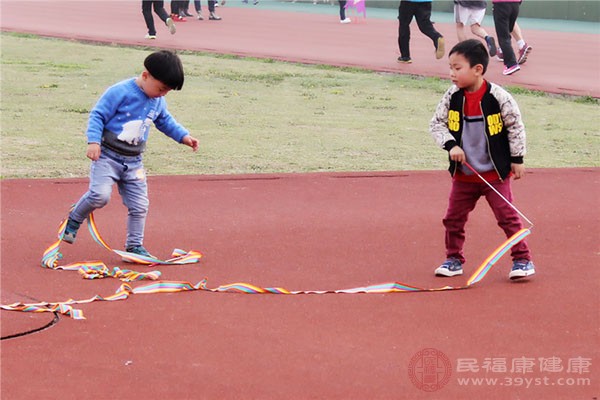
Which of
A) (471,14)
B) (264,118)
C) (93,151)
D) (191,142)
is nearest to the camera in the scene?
(93,151)

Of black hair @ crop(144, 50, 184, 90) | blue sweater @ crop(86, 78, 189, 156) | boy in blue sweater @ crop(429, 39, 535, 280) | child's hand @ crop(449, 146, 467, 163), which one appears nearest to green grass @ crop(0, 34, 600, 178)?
blue sweater @ crop(86, 78, 189, 156)

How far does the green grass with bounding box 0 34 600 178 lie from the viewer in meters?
10.7

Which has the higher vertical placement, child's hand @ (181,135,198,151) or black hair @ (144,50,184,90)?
black hair @ (144,50,184,90)

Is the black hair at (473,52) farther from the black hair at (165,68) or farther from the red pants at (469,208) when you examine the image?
the black hair at (165,68)

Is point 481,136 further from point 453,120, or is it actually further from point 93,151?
point 93,151

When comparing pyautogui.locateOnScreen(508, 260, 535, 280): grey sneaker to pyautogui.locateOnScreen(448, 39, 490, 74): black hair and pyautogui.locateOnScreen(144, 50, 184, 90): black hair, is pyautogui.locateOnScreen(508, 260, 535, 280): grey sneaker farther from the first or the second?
pyautogui.locateOnScreen(144, 50, 184, 90): black hair

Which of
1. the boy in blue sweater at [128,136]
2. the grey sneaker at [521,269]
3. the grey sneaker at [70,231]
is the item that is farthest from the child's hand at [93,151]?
the grey sneaker at [521,269]

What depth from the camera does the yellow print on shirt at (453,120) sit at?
6806 millimetres

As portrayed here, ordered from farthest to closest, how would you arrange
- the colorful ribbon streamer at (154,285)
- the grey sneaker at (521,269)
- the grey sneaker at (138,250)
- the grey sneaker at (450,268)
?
the grey sneaker at (138,250)
the grey sneaker at (450,268)
the grey sneaker at (521,269)
the colorful ribbon streamer at (154,285)

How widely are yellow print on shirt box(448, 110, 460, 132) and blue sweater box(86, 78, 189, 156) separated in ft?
6.14

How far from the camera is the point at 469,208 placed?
704cm

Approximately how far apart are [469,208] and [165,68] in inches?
81.5

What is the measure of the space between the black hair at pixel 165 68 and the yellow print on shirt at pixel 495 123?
6.24 ft

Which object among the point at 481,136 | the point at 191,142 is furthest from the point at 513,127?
the point at 191,142
